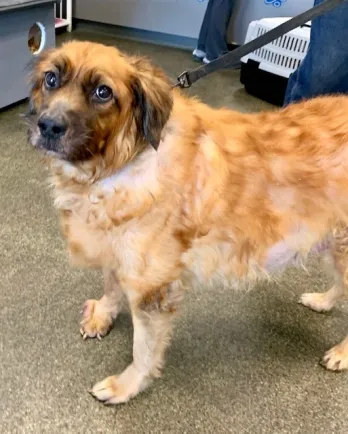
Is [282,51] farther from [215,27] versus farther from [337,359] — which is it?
[337,359]

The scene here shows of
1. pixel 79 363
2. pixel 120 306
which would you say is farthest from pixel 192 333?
pixel 79 363

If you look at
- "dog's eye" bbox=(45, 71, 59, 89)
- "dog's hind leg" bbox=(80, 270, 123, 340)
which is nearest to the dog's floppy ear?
"dog's eye" bbox=(45, 71, 59, 89)

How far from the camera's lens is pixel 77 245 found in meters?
1.24

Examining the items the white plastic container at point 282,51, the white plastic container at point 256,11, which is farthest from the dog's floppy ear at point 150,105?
the white plastic container at point 256,11

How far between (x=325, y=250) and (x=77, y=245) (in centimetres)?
68

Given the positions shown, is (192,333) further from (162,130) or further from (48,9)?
(48,9)

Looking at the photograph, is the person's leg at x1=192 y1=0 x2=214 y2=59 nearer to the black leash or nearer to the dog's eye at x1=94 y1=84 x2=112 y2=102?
the black leash

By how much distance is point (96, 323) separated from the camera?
1503 mm

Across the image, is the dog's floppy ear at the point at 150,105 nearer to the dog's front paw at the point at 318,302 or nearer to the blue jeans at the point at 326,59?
the blue jeans at the point at 326,59

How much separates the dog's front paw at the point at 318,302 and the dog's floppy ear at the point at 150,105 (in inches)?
35.5

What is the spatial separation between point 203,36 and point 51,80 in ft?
9.73

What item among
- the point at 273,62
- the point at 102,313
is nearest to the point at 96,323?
the point at 102,313

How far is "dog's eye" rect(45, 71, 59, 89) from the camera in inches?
41.2

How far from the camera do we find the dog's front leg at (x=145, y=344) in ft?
3.99
